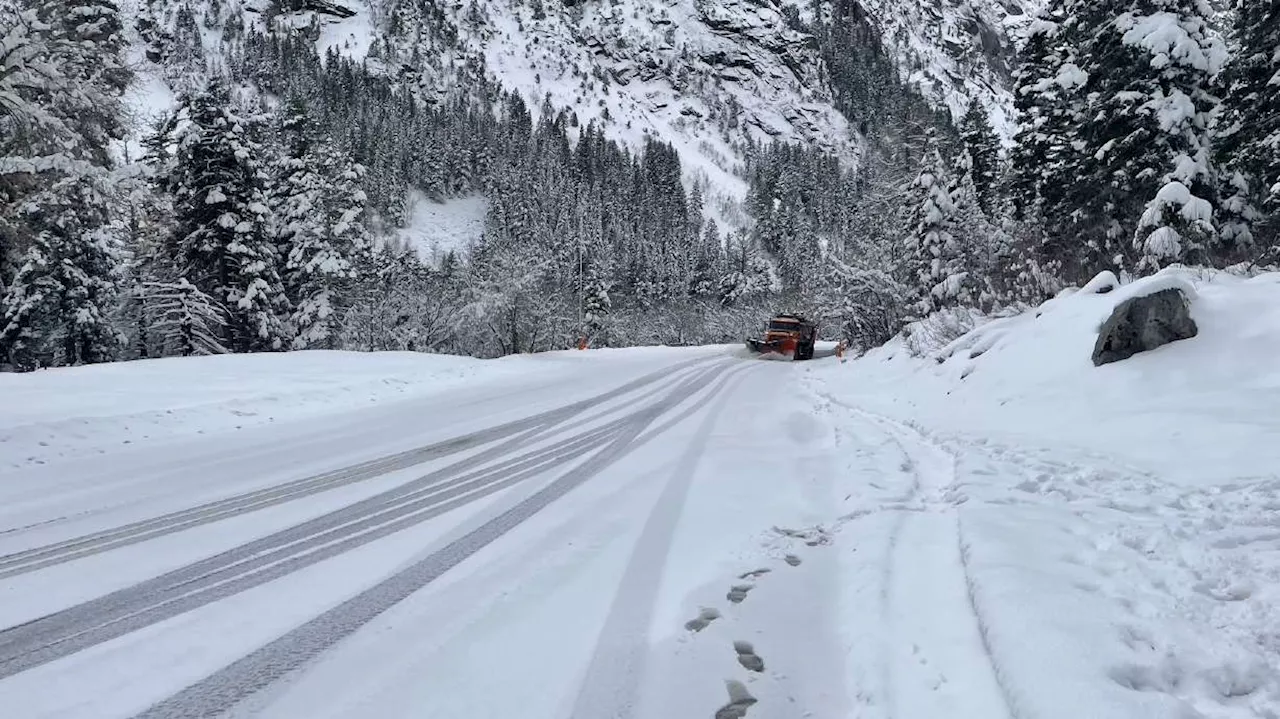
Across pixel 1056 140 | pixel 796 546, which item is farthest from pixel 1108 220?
pixel 796 546

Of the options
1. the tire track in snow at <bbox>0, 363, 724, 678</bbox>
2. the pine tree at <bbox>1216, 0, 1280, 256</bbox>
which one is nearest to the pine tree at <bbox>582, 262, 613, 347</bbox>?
the pine tree at <bbox>1216, 0, 1280, 256</bbox>

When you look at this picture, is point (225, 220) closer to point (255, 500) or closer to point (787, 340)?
point (787, 340)

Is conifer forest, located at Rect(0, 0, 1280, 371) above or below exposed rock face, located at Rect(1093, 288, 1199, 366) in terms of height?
above

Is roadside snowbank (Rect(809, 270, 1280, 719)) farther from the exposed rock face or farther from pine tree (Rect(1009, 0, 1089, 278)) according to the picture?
pine tree (Rect(1009, 0, 1089, 278))

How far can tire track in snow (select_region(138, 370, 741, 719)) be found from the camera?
2.69m

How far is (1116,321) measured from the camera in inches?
339

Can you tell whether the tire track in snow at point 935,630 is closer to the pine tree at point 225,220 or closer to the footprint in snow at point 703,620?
the footprint in snow at point 703,620

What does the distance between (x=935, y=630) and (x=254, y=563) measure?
13.1 ft

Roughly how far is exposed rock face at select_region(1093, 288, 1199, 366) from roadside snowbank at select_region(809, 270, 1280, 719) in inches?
6.7

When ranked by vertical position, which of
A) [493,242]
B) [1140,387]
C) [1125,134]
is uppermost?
[493,242]

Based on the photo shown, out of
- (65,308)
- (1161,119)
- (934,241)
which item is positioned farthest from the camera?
(65,308)

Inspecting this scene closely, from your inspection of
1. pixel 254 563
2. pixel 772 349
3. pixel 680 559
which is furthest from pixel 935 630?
pixel 772 349

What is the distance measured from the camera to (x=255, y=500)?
569 cm

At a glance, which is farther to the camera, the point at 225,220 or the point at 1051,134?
the point at 225,220
